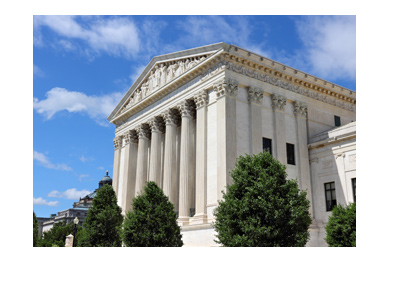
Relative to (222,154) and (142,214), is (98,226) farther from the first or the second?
(222,154)

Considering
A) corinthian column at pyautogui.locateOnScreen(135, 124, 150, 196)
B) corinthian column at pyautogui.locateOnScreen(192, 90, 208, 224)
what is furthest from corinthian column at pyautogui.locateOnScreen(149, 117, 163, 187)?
corinthian column at pyautogui.locateOnScreen(192, 90, 208, 224)

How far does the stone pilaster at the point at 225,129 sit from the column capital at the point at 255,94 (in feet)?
5.16

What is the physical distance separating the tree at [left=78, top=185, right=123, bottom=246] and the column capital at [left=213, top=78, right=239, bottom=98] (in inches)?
476

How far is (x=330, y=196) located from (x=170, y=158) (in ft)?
46.4

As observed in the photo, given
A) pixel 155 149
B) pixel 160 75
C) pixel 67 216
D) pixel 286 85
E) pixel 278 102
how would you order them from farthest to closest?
pixel 67 216 < pixel 160 75 < pixel 155 149 < pixel 286 85 < pixel 278 102

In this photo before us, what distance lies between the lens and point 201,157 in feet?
101

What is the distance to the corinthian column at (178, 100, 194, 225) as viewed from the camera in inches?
1238

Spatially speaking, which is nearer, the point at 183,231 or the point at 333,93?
the point at 183,231

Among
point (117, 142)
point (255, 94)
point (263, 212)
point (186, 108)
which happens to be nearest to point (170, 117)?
point (186, 108)

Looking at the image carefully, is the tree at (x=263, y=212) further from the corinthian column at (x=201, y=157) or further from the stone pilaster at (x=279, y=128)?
the stone pilaster at (x=279, y=128)

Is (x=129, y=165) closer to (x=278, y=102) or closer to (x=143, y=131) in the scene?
(x=143, y=131)
